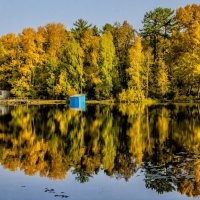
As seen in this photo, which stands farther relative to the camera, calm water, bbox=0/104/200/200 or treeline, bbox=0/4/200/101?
treeline, bbox=0/4/200/101

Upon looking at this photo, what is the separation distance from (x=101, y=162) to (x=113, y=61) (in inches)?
2413

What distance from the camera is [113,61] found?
79.9 m

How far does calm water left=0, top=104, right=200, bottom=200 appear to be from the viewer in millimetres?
14656

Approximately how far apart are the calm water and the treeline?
41.8 metres

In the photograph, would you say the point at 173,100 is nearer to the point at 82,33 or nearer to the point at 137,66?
the point at 137,66

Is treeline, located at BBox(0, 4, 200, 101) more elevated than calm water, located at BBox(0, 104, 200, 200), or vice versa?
treeline, located at BBox(0, 4, 200, 101)

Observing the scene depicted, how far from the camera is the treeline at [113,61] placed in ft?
243

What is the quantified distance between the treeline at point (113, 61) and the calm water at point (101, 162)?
41.8m

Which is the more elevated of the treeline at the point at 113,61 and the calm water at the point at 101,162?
the treeline at the point at 113,61

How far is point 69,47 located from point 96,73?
741cm

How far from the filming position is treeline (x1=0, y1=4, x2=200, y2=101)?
243 feet

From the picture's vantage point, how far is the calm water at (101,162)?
48.1ft

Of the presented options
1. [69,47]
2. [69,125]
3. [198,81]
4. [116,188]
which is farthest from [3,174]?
[69,47]

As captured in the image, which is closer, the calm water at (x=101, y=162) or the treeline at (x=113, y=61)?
Result: the calm water at (x=101, y=162)
